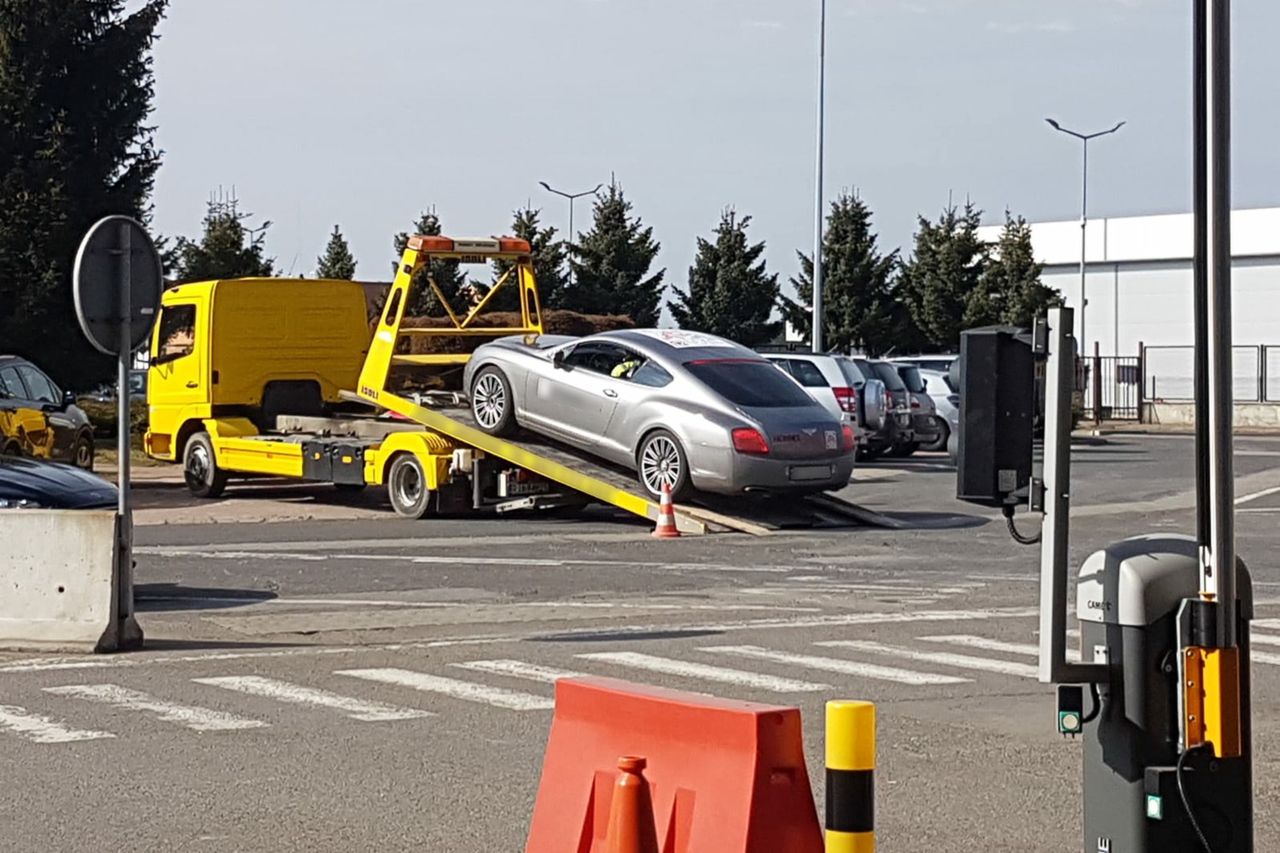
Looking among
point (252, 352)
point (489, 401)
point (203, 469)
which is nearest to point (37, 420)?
point (203, 469)

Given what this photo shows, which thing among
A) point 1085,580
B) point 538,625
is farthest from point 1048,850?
point 538,625

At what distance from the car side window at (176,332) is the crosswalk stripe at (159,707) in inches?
595

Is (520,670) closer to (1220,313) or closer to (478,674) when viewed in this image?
(478,674)

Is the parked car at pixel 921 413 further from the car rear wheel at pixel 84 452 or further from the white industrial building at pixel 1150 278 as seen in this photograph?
the white industrial building at pixel 1150 278

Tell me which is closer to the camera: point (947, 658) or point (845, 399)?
point (947, 658)

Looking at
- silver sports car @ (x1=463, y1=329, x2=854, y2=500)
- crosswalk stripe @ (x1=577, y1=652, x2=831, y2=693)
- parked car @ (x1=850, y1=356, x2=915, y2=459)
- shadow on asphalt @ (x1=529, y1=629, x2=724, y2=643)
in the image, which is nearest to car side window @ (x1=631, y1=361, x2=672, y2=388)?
silver sports car @ (x1=463, y1=329, x2=854, y2=500)

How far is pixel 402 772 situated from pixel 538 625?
5.48 meters

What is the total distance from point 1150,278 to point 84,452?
171 feet

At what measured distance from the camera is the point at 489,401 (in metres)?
22.8

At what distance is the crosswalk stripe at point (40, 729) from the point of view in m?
9.12

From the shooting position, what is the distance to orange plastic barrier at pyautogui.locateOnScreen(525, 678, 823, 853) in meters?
5.29

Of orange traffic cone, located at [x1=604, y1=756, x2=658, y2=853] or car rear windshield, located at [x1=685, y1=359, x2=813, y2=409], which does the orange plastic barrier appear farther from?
car rear windshield, located at [x1=685, y1=359, x2=813, y2=409]

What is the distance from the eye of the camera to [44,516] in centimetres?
1272

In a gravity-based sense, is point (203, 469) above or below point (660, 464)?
below
